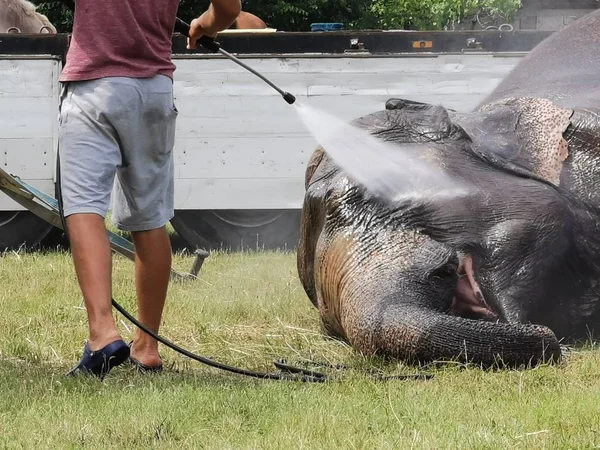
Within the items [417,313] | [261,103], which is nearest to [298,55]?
[261,103]

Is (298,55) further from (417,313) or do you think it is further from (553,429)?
(553,429)

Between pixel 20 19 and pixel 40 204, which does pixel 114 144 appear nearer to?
pixel 40 204

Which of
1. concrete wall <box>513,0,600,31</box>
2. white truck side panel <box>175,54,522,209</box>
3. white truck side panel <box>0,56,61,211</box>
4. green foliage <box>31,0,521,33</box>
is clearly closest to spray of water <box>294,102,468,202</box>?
white truck side panel <box>175,54,522,209</box>

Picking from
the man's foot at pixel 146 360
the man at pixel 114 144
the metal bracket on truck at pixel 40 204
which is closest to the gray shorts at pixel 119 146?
the man at pixel 114 144

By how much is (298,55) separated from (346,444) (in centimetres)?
765

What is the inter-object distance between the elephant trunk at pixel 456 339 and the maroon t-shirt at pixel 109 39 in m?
1.44

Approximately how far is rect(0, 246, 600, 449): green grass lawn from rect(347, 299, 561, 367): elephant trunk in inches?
3.0

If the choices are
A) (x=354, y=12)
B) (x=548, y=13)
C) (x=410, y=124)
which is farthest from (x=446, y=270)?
(x=354, y=12)

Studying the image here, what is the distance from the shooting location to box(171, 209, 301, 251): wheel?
11.7 meters

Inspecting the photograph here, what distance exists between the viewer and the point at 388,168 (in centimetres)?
566

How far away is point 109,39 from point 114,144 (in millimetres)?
426

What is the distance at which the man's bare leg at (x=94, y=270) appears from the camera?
15.8 feet

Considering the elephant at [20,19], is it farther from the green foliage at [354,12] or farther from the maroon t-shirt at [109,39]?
A: the green foliage at [354,12]

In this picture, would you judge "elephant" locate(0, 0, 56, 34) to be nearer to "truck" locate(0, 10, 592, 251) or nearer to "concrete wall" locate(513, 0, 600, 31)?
"truck" locate(0, 10, 592, 251)
